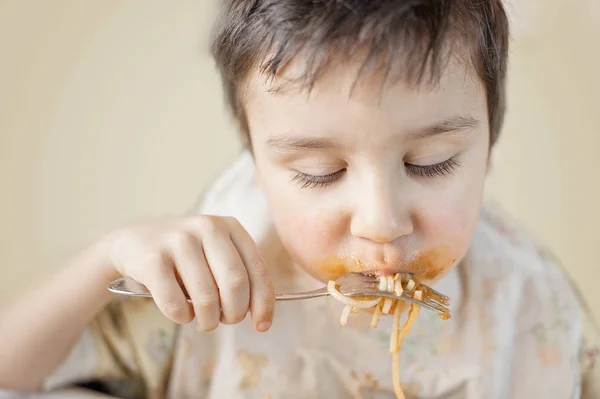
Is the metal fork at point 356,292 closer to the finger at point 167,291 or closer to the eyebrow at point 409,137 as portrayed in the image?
the finger at point 167,291

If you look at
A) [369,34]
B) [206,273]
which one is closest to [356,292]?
[206,273]

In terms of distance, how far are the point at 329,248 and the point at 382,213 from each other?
0.31 feet

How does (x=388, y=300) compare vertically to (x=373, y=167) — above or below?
below

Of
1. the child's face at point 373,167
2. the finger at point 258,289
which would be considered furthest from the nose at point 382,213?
the finger at point 258,289

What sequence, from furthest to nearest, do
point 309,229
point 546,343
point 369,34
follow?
1. point 546,343
2. point 309,229
3. point 369,34

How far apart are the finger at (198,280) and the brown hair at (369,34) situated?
18 centimetres

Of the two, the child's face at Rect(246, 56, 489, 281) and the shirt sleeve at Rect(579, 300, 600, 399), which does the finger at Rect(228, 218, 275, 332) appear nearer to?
the child's face at Rect(246, 56, 489, 281)

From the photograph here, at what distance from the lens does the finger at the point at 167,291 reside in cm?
69

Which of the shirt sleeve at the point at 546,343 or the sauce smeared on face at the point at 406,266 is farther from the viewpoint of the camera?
the shirt sleeve at the point at 546,343

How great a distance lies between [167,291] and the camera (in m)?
0.69

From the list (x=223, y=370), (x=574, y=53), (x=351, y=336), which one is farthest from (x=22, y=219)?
(x=574, y=53)

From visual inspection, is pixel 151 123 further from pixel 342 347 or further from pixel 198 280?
pixel 198 280

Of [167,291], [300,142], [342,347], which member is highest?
[300,142]

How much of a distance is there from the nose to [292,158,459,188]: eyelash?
0.03m
